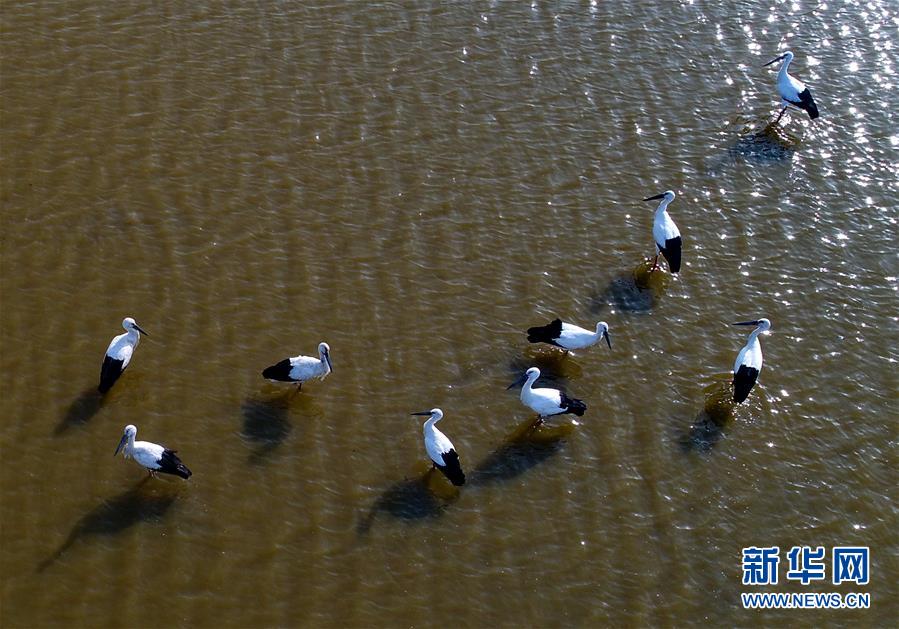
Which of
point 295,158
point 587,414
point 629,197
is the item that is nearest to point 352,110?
point 295,158

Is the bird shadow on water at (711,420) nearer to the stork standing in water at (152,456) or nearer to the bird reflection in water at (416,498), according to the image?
the bird reflection in water at (416,498)

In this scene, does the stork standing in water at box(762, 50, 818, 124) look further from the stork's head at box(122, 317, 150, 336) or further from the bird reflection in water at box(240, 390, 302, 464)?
the stork's head at box(122, 317, 150, 336)

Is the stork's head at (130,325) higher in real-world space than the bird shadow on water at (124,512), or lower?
higher

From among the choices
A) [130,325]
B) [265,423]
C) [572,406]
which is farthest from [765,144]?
[130,325]

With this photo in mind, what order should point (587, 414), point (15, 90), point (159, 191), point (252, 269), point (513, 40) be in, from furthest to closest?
1. point (513, 40)
2. point (15, 90)
3. point (159, 191)
4. point (252, 269)
5. point (587, 414)

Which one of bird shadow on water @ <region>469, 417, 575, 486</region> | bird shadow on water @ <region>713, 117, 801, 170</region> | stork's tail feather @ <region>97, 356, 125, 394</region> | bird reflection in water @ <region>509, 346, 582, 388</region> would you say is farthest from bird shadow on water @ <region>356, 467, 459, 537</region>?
bird shadow on water @ <region>713, 117, 801, 170</region>

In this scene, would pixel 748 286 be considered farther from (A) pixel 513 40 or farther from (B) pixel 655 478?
(A) pixel 513 40

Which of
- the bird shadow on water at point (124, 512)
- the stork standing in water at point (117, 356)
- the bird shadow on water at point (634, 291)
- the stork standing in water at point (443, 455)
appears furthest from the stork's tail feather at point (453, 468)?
the stork standing in water at point (117, 356)
